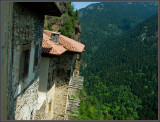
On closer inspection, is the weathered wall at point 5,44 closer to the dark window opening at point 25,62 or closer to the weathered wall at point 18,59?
the weathered wall at point 18,59

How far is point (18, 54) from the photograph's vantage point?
5.31m

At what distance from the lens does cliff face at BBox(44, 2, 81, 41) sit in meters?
23.2

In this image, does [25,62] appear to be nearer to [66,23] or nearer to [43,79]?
[43,79]

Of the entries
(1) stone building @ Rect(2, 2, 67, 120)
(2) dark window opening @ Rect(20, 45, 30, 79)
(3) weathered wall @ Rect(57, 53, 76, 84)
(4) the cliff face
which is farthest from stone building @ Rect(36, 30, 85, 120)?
(4) the cliff face

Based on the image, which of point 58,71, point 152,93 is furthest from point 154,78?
point 58,71

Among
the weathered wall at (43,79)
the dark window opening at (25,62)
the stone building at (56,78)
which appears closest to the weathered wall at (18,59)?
the dark window opening at (25,62)

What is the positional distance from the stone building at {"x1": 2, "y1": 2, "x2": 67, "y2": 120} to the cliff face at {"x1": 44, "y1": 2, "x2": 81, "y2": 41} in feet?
51.6

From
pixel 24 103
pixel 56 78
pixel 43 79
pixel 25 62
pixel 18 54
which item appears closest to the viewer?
pixel 18 54

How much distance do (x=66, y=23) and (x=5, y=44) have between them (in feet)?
71.4

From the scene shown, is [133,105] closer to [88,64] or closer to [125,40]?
[88,64]

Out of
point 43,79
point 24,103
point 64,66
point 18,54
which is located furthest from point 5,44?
point 64,66

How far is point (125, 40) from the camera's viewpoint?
126125mm

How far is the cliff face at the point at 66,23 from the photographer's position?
23.2 m

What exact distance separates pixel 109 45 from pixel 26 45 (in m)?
123
